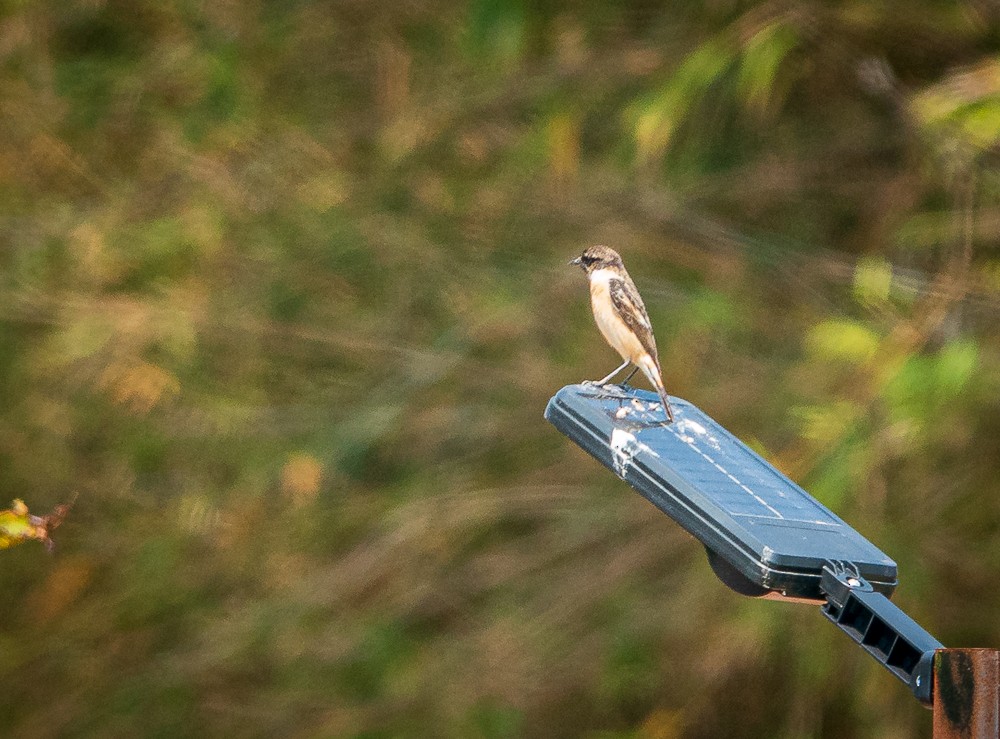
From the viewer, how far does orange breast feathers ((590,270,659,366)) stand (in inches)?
173

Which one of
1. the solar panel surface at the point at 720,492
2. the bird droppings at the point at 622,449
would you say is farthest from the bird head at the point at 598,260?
the bird droppings at the point at 622,449

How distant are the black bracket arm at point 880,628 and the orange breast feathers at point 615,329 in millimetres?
1794

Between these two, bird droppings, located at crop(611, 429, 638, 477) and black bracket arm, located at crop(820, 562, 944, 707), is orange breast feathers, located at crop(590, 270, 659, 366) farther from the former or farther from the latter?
black bracket arm, located at crop(820, 562, 944, 707)

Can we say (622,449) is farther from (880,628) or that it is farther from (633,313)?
(633,313)

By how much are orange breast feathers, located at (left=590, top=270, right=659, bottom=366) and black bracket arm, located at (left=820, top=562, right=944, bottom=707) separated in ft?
5.89

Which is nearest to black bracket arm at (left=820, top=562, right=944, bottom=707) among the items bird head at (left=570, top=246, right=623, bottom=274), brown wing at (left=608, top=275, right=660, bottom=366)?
brown wing at (left=608, top=275, right=660, bottom=366)

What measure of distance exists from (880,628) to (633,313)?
212 centimetres

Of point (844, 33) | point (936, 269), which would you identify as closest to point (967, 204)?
point (936, 269)

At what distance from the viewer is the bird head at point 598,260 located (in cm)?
488

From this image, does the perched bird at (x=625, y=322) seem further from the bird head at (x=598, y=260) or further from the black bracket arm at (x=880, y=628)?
the black bracket arm at (x=880, y=628)

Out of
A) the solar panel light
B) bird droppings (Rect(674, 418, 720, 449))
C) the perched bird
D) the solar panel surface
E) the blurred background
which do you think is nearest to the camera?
the solar panel light

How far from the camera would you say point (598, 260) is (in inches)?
193

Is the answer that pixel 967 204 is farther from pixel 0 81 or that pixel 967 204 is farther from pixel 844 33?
pixel 0 81

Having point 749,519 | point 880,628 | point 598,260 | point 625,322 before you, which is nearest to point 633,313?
point 625,322
